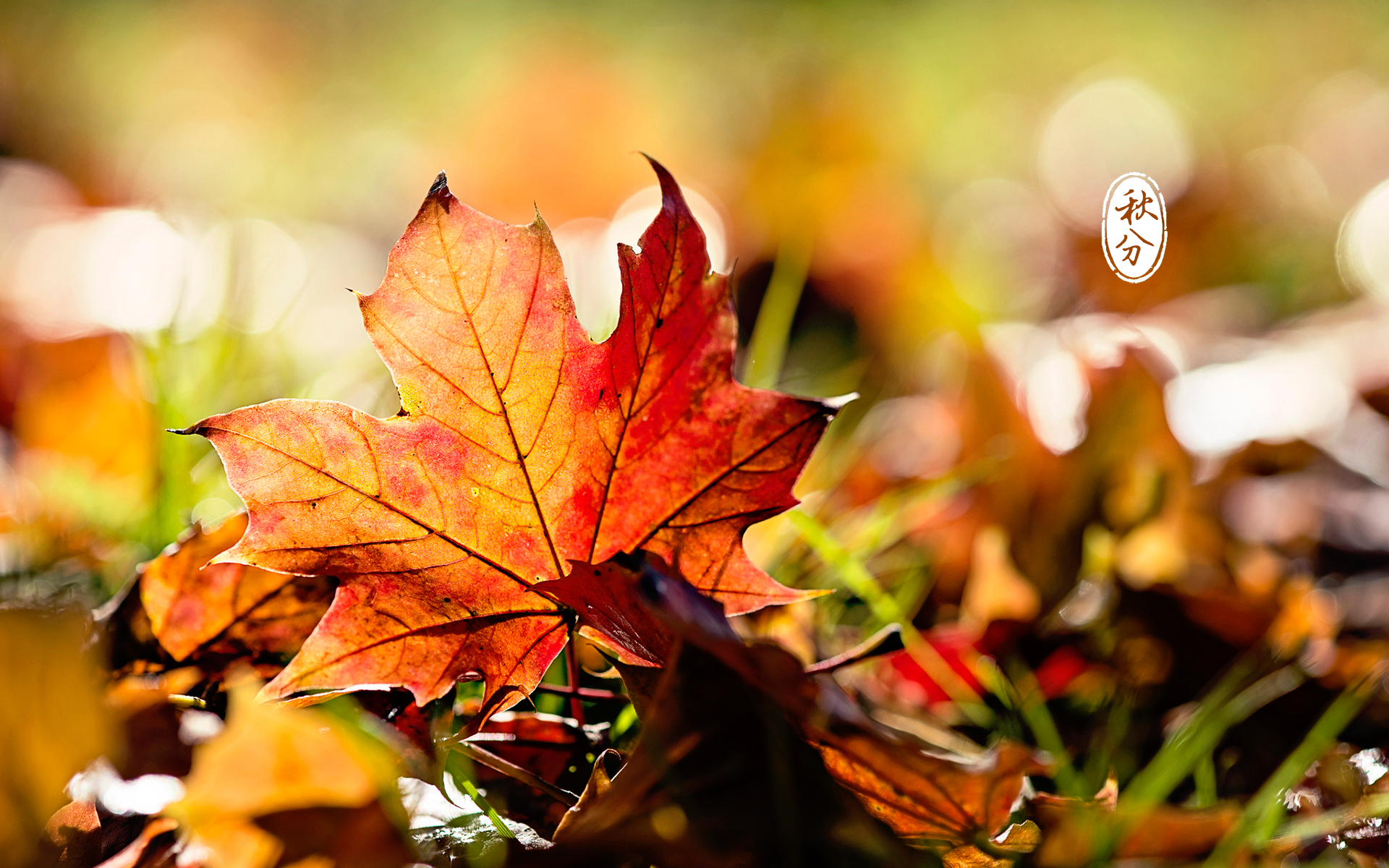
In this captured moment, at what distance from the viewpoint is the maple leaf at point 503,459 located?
431mm

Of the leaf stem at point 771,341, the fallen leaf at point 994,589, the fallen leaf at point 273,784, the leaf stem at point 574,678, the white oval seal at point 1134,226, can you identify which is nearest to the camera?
the fallen leaf at point 273,784

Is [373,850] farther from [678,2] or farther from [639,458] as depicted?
[678,2]

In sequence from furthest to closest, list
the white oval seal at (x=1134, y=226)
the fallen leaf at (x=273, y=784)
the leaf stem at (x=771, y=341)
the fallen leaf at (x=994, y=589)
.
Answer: the leaf stem at (x=771, y=341) < the fallen leaf at (x=994, y=589) < the white oval seal at (x=1134, y=226) < the fallen leaf at (x=273, y=784)

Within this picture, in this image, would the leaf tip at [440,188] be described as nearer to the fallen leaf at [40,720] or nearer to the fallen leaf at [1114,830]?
the fallen leaf at [40,720]

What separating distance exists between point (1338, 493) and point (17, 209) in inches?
153

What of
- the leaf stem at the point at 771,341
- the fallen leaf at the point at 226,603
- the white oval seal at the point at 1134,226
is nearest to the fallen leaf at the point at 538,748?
the fallen leaf at the point at 226,603

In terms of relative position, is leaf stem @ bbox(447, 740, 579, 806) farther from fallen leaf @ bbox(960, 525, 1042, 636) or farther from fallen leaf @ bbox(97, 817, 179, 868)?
fallen leaf @ bbox(960, 525, 1042, 636)

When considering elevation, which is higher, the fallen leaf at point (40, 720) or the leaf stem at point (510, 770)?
the fallen leaf at point (40, 720)

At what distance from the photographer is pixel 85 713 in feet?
1.25

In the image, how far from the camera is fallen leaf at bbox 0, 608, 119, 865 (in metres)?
0.37

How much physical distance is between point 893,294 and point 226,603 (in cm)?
206

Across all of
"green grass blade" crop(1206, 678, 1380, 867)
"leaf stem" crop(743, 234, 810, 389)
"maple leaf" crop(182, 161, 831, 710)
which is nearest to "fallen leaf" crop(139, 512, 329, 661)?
"maple leaf" crop(182, 161, 831, 710)

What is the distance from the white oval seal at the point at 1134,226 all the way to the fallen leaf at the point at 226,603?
0.54 metres

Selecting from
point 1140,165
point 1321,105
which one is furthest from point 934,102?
point 1140,165
